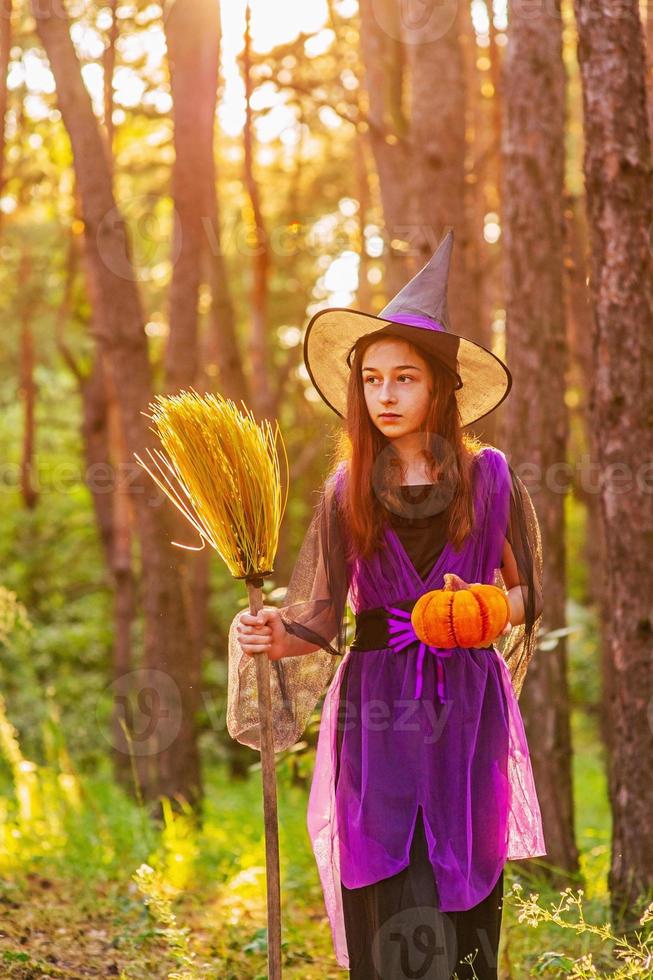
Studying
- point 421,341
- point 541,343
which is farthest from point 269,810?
point 541,343

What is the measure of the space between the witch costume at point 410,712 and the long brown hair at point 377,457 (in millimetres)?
31

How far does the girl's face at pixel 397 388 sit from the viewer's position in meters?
3.48

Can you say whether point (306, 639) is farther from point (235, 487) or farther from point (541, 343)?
point (541, 343)

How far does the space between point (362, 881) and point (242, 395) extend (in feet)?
23.0

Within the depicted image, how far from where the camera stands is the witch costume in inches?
129

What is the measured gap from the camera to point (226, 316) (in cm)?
1033

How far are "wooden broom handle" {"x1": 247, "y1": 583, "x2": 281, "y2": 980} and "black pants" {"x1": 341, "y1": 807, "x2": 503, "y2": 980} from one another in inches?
7.9

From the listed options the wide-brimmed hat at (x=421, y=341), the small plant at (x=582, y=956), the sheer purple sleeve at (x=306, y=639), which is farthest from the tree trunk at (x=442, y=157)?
the sheer purple sleeve at (x=306, y=639)

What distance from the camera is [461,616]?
3.25 metres

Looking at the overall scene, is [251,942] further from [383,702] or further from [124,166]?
[124,166]

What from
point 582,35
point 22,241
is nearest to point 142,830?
point 582,35

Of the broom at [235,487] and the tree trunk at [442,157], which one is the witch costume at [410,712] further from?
the tree trunk at [442,157]

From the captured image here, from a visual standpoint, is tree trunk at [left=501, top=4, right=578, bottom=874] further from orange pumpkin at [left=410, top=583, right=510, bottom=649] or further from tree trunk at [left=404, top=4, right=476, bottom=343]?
orange pumpkin at [left=410, top=583, right=510, bottom=649]

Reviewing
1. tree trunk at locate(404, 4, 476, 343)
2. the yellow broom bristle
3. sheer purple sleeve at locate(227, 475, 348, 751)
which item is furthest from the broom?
tree trunk at locate(404, 4, 476, 343)
